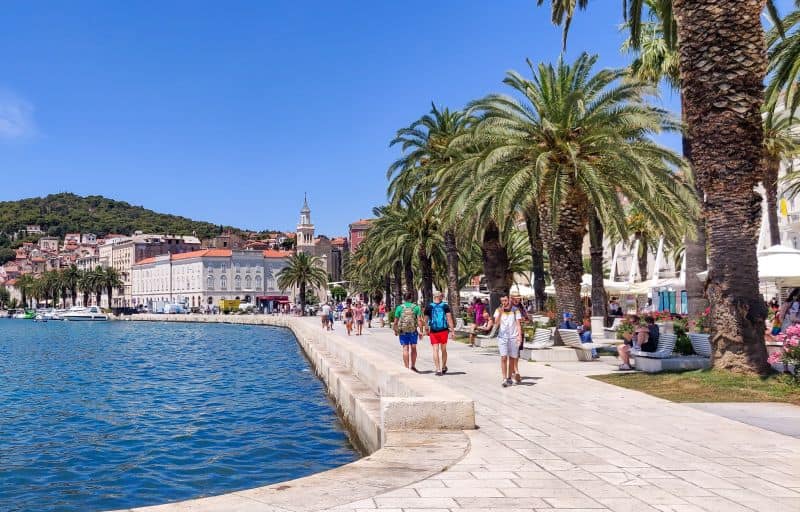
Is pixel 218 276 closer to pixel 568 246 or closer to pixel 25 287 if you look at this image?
pixel 25 287

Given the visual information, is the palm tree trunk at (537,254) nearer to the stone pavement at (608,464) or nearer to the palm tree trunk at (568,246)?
the palm tree trunk at (568,246)

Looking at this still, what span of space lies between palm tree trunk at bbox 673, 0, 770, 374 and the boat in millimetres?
123933

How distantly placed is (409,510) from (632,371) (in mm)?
11202

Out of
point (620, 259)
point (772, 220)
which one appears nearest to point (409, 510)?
point (772, 220)

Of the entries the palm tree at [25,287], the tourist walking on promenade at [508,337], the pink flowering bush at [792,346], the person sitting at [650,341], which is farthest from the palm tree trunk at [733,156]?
the palm tree at [25,287]

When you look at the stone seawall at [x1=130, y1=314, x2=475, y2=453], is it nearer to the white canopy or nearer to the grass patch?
the grass patch

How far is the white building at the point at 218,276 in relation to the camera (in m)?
135

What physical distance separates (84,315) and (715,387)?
127618 millimetres

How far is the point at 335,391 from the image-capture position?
57.0ft

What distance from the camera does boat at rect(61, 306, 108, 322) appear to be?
124062 mm

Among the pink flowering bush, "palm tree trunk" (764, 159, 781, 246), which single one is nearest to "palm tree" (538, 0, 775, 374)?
the pink flowering bush

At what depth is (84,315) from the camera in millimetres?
125562

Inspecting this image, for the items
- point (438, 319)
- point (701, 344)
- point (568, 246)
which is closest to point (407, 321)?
point (438, 319)

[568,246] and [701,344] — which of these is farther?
[568,246]
